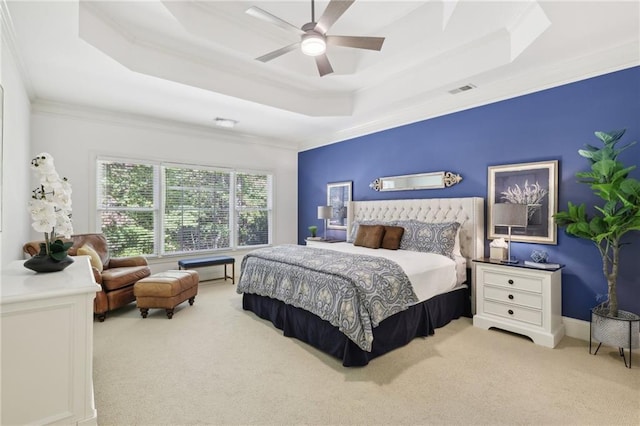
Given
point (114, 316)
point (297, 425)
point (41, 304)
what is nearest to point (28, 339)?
point (41, 304)

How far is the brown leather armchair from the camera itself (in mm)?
3777

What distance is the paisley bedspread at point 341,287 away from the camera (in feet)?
8.73

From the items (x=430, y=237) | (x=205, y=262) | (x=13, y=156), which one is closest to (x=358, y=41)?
(x=430, y=237)

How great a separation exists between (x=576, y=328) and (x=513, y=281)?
2.70 ft

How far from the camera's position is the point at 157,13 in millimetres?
3078

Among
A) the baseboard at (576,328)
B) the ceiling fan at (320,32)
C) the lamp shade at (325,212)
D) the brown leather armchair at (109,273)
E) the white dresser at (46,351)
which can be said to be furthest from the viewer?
the lamp shade at (325,212)

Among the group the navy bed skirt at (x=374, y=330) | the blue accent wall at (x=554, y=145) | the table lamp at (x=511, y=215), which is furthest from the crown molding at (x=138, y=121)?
the table lamp at (x=511, y=215)

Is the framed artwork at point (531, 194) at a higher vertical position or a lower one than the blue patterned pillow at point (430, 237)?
higher

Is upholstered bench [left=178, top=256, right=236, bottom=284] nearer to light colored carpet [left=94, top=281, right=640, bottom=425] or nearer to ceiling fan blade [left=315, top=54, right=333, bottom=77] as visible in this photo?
light colored carpet [left=94, top=281, right=640, bottom=425]

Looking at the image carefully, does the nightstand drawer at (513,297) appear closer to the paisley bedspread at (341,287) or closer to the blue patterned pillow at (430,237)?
the blue patterned pillow at (430,237)

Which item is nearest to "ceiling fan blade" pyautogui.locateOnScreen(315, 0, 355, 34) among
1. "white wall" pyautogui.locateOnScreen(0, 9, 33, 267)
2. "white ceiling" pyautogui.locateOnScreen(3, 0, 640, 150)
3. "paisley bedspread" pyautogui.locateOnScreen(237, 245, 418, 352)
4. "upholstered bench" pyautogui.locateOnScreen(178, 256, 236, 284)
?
"white ceiling" pyautogui.locateOnScreen(3, 0, 640, 150)

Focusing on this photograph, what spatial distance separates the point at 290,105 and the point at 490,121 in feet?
9.49

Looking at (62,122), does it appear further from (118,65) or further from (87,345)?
(87,345)

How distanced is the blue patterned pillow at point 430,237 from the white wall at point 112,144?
374cm
